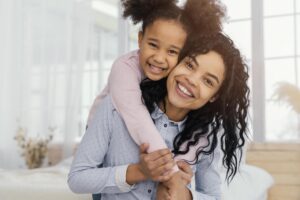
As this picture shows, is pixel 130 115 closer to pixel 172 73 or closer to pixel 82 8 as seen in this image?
pixel 172 73

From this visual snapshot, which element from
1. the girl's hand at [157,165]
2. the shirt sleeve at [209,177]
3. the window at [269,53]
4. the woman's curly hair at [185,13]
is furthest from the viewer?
the window at [269,53]

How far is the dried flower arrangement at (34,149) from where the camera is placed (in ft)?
11.7

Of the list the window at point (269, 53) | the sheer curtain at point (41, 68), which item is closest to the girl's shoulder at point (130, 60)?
the window at point (269, 53)

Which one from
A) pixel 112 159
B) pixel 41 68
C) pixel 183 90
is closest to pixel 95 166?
pixel 112 159

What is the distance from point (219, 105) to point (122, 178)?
0.34 metres

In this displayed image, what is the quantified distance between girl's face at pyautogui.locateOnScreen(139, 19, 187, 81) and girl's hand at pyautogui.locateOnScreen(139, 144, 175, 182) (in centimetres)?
23

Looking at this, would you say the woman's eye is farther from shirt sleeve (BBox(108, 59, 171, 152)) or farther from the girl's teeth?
shirt sleeve (BBox(108, 59, 171, 152))

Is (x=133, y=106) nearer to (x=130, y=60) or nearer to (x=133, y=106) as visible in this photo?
(x=133, y=106)

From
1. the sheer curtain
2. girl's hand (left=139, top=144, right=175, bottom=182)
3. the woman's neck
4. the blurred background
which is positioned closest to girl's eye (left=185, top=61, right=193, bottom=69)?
the woman's neck

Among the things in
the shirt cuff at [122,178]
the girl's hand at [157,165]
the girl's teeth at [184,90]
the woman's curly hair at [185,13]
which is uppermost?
the woman's curly hair at [185,13]

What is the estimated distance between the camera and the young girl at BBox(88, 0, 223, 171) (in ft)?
3.82

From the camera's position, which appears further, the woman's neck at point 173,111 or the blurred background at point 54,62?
the blurred background at point 54,62

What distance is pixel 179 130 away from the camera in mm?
1253

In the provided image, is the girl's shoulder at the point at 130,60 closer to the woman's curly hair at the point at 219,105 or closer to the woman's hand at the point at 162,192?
the woman's curly hair at the point at 219,105
